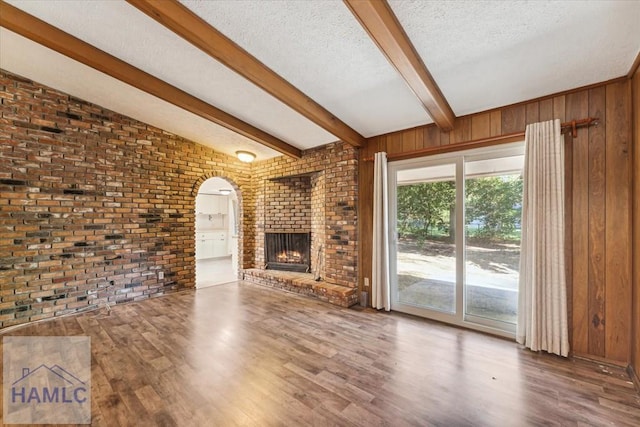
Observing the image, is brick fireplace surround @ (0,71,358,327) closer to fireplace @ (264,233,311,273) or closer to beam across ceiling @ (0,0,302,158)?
fireplace @ (264,233,311,273)

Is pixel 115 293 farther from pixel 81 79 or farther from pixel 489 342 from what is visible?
pixel 489 342

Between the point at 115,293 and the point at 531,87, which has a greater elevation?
the point at 531,87

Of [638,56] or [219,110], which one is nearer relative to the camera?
[638,56]

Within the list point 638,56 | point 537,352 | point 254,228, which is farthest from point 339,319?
point 638,56

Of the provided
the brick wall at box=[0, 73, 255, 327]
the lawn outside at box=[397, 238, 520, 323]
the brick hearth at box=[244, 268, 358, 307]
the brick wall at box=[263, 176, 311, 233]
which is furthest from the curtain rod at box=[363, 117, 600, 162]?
the brick wall at box=[0, 73, 255, 327]

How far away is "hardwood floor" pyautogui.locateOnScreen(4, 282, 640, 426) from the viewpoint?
5.60 feet

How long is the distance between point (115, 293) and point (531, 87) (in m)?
5.90

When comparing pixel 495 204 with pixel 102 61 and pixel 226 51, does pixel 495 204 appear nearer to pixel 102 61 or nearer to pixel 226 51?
pixel 226 51

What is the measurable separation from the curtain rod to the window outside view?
21cm

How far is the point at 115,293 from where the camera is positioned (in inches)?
154

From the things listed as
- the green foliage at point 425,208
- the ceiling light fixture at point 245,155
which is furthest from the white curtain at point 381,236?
the ceiling light fixture at point 245,155

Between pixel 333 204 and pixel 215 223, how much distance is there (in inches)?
247

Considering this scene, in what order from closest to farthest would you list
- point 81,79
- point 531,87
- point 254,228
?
point 531,87 → point 81,79 → point 254,228

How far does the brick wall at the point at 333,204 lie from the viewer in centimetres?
398
